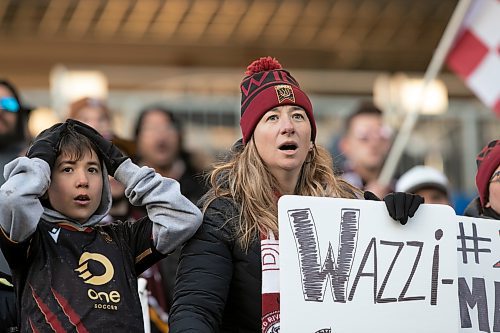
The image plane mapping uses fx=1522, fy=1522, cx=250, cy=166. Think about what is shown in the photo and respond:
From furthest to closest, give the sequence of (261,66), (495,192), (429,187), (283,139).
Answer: (429,187), (495,192), (261,66), (283,139)

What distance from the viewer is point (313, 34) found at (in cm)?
1479

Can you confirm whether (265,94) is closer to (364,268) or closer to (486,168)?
(364,268)

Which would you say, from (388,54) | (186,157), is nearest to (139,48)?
(388,54)

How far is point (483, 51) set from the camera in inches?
332

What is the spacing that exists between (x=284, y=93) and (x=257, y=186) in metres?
0.37

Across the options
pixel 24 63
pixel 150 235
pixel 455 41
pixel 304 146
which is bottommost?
pixel 150 235

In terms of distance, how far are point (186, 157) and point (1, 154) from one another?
2.07 metres

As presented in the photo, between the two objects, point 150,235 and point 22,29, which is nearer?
point 150,235

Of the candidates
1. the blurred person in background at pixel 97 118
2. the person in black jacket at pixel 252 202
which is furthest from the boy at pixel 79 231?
the blurred person in background at pixel 97 118

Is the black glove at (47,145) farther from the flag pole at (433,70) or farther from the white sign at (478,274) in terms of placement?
the flag pole at (433,70)

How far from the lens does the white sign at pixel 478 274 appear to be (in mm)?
5598

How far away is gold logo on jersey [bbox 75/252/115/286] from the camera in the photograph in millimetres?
5320

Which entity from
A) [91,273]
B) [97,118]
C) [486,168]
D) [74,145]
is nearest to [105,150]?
[74,145]

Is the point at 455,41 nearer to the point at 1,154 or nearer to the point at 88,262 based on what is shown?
the point at 1,154
